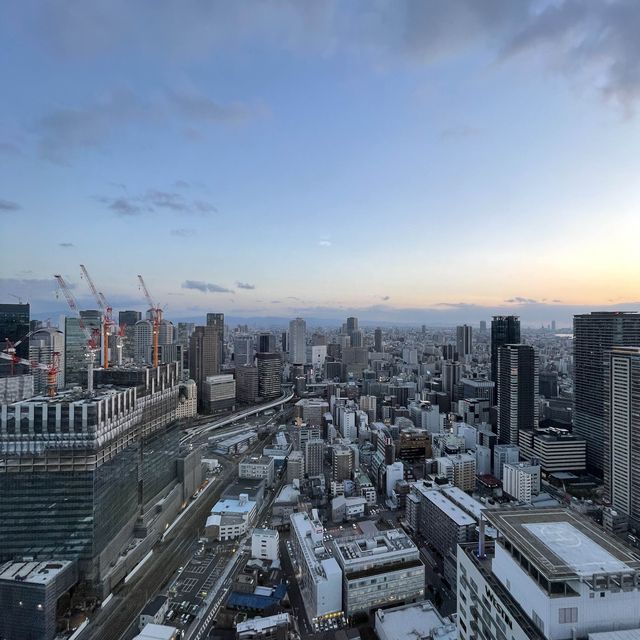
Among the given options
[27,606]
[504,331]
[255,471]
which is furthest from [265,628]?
[504,331]

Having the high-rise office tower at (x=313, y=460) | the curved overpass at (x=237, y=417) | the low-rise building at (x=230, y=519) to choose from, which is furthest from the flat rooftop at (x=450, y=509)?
the curved overpass at (x=237, y=417)

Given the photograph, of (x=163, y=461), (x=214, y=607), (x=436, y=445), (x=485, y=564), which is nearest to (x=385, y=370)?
(x=436, y=445)

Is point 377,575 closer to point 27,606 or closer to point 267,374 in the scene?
point 27,606

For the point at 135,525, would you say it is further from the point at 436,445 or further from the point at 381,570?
the point at 436,445

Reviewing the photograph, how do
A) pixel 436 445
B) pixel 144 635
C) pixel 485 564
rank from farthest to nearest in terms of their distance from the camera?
pixel 436 445
pixel 144 635
pixel 485 564

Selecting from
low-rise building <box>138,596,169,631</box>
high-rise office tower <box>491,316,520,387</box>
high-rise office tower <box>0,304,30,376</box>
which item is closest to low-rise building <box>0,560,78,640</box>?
low-rise building <box>138,596,169,631</box>

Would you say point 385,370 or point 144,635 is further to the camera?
point 385,370

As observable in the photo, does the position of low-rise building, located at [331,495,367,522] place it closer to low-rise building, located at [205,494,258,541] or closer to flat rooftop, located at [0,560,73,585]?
low-rise building, located at [205,494,258,541]
